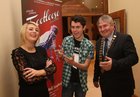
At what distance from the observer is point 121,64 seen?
2404 mm

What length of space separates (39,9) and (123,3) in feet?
9.12

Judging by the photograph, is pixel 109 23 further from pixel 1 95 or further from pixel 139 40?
pixel 139 40

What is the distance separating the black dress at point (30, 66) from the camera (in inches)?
88.4

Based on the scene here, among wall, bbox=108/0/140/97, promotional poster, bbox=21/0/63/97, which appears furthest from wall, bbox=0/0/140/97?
wall, bbox=108/0/140/97

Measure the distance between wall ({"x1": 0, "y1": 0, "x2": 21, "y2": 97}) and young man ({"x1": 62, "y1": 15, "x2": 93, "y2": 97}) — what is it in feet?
1.98

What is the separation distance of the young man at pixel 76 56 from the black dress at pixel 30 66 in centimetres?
46

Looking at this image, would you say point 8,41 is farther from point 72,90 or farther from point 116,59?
point 116,59

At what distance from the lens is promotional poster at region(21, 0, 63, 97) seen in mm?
2728

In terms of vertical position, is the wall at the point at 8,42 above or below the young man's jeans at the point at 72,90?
above

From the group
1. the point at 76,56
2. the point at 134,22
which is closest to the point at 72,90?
the point at 76,56

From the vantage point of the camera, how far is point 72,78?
2916 mm

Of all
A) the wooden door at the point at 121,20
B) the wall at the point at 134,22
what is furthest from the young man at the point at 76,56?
the wooden door at the point at 121,20

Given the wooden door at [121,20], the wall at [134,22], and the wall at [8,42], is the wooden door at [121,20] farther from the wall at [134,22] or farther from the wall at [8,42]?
the wall at [8,42]

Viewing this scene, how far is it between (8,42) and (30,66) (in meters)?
0.53
